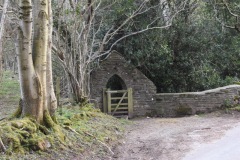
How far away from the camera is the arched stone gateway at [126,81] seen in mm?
15195

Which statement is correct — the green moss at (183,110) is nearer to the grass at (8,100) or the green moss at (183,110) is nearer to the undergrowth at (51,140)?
the undergrowth at (51,140)

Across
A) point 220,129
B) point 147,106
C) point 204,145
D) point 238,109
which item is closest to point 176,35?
point 147,106

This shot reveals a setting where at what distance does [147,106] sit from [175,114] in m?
1.34

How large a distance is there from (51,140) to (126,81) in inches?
366

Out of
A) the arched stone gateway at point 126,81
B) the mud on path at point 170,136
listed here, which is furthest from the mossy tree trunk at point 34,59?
the arched stone gateway at point 126,81

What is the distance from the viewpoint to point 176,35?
55.2ft

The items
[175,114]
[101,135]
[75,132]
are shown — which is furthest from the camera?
[175,114]

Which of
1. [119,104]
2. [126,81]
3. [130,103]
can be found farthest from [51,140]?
[126,81]

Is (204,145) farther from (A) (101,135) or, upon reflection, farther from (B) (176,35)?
(B) (176,35)

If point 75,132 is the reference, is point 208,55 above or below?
above

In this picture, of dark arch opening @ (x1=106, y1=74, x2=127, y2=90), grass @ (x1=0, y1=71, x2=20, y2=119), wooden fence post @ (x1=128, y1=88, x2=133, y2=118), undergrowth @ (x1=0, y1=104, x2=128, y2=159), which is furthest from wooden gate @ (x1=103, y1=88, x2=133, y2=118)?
undergrowth @ (x1=0, y1=104, x2=128, y2=159)

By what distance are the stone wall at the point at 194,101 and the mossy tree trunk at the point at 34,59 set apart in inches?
343

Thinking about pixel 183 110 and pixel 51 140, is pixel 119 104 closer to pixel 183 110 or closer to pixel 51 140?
pixel 183 110

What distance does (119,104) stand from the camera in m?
15.3
